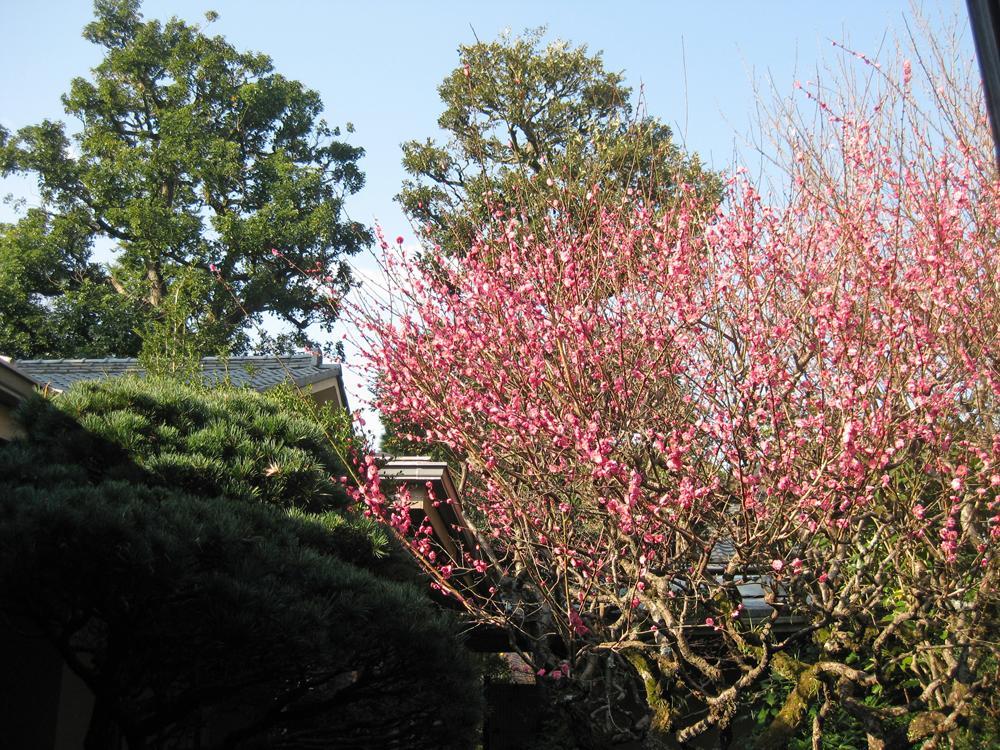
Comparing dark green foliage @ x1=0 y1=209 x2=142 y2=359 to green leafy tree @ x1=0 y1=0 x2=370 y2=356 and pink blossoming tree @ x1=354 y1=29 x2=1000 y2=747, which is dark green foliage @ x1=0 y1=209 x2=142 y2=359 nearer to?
green leafy tree @ x1=0 y1=0 x2=370 y2=356

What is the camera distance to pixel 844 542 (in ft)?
17.4

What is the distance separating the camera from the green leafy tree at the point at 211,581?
3.84m

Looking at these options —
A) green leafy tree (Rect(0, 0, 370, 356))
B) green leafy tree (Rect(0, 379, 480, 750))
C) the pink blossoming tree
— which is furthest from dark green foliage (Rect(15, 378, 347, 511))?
green leafy tree (Rect(0, 0, 370, 356))

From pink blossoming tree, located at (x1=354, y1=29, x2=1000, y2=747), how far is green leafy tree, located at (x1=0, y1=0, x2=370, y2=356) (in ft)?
40.9

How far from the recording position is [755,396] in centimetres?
546

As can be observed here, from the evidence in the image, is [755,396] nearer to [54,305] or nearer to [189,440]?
[189,440]

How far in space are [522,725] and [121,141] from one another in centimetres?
1573

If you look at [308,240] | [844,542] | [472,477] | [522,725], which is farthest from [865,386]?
[308,240]

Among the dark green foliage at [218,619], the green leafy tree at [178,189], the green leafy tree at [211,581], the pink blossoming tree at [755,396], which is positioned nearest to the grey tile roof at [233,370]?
the pink blossoming tree at [755,396]

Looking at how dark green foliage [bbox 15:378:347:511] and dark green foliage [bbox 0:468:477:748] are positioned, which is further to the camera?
dark green foliage [bbox 15:378:347:511]

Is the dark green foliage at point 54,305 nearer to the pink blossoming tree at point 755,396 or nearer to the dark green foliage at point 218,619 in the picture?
the pink blossoming tree at point 755,396

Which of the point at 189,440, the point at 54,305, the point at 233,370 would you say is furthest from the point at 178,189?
the point at 189,440

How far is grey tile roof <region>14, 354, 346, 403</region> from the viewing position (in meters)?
8.92

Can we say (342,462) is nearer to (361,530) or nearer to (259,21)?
(361,530)
